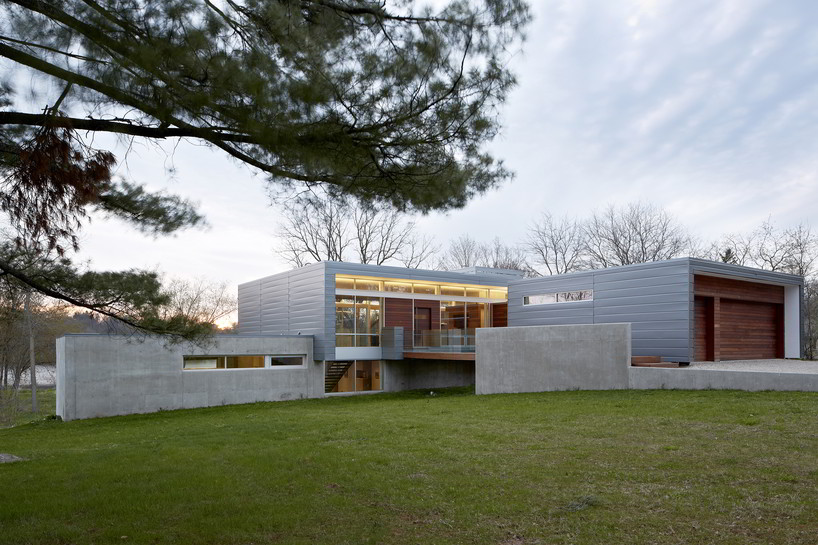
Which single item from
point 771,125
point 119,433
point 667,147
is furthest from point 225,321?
point 771,125

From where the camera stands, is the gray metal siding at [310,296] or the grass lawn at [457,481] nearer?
the grass lawn at [457,481]

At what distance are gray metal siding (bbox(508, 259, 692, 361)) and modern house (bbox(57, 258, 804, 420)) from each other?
0.04 meters

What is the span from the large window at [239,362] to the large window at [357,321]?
175cm

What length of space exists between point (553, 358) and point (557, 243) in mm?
22395

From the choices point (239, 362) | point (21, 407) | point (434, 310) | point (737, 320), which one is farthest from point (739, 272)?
point (21, 407)

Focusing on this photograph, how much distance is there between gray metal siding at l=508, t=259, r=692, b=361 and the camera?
15930mm

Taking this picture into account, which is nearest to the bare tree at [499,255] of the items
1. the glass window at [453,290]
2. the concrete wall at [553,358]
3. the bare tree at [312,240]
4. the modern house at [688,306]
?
the bare tree at [312,240]

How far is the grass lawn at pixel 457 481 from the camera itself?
177 inches

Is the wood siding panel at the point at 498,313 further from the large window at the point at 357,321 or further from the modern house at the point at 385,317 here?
the large window at the point at 357,321

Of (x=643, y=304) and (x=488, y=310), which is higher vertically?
(x=643, y=304)

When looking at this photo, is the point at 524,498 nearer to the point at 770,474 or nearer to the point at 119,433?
the point at 770,474

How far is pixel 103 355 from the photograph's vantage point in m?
17.4

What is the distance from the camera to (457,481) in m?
6.02

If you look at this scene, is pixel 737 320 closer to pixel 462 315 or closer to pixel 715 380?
pixel 715 380
